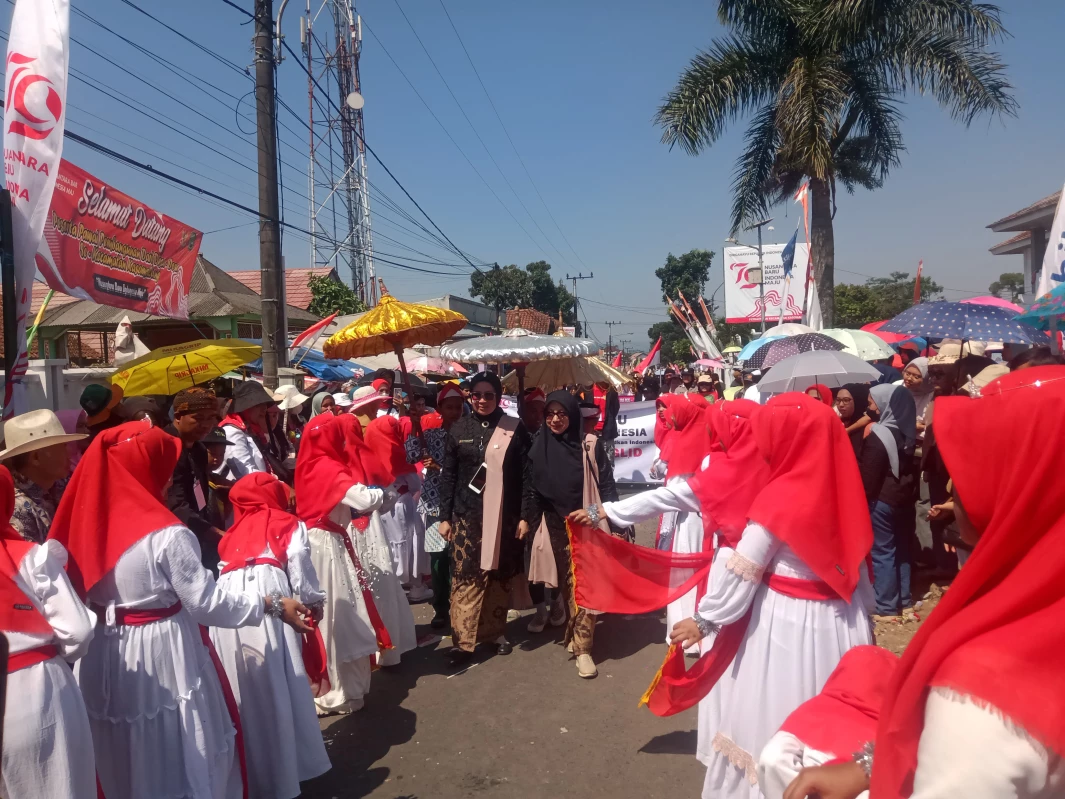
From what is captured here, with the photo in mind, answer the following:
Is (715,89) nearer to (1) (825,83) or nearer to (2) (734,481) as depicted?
(1) (825,83)

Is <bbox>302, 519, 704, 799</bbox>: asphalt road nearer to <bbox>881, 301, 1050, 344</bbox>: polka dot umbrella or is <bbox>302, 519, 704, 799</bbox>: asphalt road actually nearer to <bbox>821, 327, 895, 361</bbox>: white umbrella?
<bbox>881, 301, 1050, 344</bbox>: polka dot umbrella

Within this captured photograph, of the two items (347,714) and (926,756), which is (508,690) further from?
(926,756)

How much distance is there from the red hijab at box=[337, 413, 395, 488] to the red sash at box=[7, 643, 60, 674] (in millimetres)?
2470

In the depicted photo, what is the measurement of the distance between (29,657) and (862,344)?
9062 mm

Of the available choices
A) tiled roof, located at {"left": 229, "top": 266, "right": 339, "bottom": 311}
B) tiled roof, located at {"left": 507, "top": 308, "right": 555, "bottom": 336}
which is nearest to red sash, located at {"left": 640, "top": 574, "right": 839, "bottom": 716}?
tiled roof, located at {"left": 229, "top": 266, "right": 339, "bottom": 311}

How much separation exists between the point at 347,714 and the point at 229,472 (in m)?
1.80

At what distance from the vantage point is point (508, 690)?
5.12 metres

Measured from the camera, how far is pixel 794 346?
29.4 ft

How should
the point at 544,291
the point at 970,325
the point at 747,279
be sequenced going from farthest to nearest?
the point at 544,291 → the point at 747,279 → the point at 970,325

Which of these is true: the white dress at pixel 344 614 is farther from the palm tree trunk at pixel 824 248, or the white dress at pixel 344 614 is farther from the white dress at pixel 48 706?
the palm tree trunk at pixel 824 248

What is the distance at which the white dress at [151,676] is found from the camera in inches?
119

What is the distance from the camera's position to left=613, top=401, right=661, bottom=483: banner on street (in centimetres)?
1146

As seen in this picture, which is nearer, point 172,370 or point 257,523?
point 257,523

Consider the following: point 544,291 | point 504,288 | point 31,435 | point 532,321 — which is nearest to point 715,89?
point 31,435
